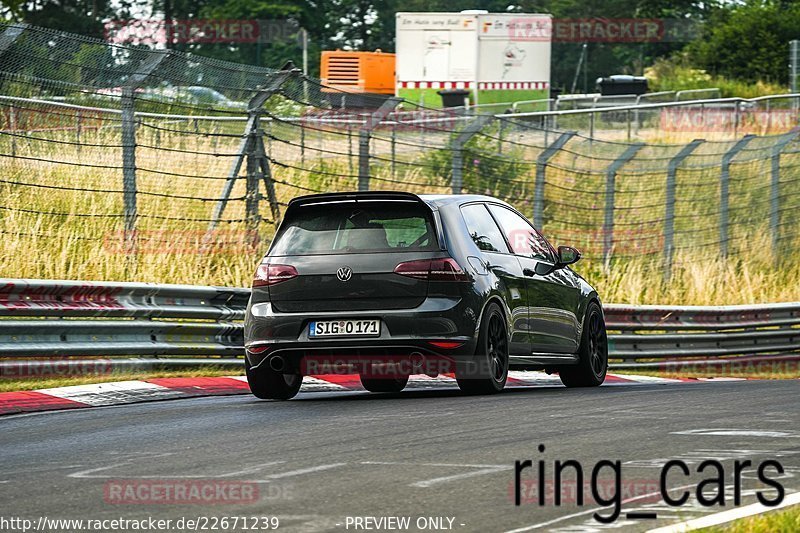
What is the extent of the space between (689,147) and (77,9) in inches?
2490

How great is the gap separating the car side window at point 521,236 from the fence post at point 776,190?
36.4ft

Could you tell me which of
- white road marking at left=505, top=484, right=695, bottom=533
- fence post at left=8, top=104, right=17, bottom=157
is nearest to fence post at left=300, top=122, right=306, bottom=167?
fence post at left=8, top=104, right=17, bottom=157

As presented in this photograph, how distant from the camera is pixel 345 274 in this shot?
1085cm

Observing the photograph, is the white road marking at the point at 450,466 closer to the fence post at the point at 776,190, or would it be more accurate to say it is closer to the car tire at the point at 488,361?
the car tire at the point at 488,361

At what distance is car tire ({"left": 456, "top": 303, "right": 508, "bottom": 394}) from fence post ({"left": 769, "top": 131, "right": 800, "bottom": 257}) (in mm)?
12697

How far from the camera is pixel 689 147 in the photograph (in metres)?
21.0

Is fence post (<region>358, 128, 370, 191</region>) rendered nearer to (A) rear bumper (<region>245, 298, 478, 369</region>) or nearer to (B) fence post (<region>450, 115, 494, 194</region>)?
(B) fence post (<region>450, 115, 494, 194</region>)

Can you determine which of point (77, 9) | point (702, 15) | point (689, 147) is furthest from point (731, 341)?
point (702, 15)

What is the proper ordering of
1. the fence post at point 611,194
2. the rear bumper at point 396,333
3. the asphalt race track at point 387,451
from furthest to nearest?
the fence post at point 611,194 → the rear bumper at point 396,333 → the asphalt race track at point 387,451

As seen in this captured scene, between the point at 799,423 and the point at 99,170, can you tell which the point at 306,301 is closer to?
the point at 799,423

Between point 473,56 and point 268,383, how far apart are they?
37.3 metres

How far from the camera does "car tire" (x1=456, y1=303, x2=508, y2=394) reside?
11039mm

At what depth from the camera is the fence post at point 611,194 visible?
20.3 m

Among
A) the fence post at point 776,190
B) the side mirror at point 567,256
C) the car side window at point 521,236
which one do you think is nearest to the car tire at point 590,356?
the side mirror at point 567,256
